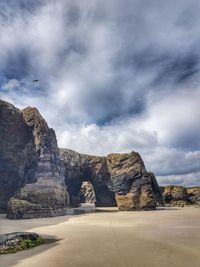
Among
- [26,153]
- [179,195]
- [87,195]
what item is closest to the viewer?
[26,153]

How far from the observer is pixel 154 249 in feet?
41.4

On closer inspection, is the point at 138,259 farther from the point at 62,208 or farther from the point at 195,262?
the point at 62,208

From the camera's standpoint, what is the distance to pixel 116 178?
5484cm

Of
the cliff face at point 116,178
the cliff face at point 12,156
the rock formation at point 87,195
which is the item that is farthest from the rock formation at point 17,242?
the rock formation at point 87,195

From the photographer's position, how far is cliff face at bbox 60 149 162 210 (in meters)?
49.8

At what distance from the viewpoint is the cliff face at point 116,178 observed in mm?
49750

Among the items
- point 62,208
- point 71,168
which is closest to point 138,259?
point 62,208

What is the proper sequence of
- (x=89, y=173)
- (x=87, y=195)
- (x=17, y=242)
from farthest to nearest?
(x=87, y=195), (x=89, y=173), (x=17, y=242)

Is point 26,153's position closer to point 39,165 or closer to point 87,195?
point 39,165

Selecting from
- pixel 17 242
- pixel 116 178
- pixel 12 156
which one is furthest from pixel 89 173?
pixel 17 242

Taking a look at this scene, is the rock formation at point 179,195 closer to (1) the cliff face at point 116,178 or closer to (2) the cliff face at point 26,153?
(1) the cliff face at point 116,178

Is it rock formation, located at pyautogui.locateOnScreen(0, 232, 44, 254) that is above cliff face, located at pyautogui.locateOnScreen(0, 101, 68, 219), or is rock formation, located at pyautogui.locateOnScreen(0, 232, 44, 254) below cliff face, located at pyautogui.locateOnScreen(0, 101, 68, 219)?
below

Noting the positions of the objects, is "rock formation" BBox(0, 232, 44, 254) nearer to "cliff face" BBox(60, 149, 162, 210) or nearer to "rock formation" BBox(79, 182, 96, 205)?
"cliff face" BBox(60, 149, 162, 210)

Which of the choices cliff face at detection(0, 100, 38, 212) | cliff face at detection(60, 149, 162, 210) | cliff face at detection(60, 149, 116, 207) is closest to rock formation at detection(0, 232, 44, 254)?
cliff face at detection(0, 100, 38, 212)
